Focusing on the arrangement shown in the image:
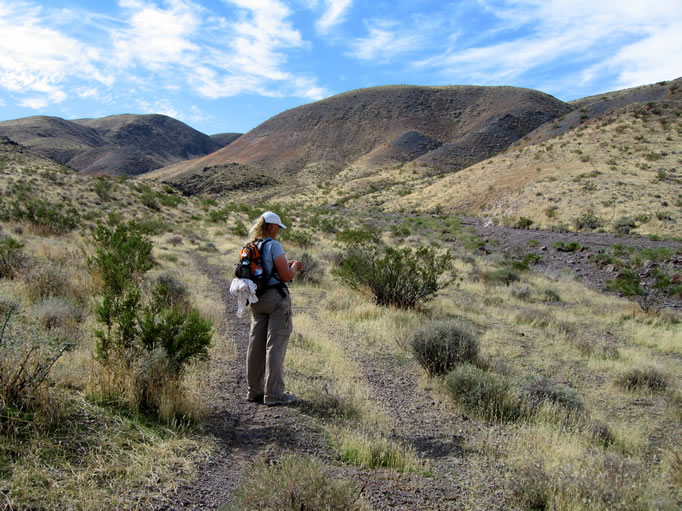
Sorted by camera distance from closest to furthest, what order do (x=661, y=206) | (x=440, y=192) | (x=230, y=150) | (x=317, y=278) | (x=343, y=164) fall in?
(x=317, y=278) → (x=661, y=206) → (x=440, y=192) → (x=343, y=164) → (x=230, y=150)

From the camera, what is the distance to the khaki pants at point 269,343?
4188 mm

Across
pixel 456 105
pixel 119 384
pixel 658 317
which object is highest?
pixel 456 105

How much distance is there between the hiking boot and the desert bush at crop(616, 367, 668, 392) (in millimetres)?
4932

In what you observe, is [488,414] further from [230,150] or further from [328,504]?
[230,150]

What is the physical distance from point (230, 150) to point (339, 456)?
9715 centimetres

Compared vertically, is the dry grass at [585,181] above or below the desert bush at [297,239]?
above

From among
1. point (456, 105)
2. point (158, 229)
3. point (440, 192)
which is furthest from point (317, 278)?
point (456, 105)

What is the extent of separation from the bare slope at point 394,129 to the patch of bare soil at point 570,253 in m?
38.0

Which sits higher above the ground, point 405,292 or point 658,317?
point 405,292

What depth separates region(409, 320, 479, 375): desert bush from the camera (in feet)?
19.8

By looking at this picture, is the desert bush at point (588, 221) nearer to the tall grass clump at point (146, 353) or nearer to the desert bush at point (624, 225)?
the desert bush at point (624, 225)

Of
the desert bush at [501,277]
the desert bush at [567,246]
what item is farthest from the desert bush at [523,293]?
the desert bush at [567,246]

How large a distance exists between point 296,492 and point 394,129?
84.5 m

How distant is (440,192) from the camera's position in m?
41.5
